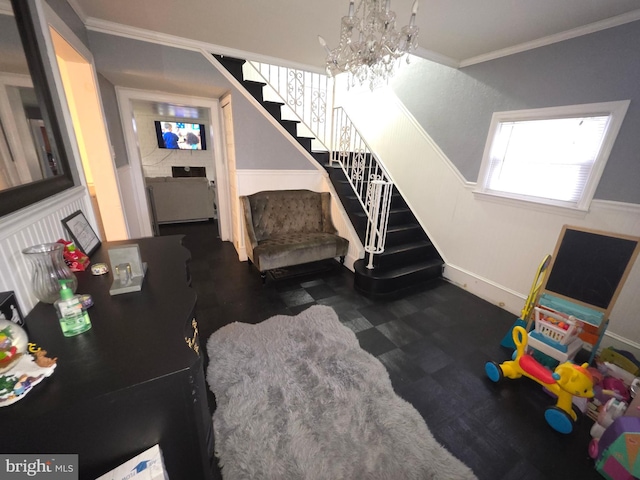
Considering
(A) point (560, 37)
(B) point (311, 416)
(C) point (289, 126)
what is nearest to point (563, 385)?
(B) point (311, 416)

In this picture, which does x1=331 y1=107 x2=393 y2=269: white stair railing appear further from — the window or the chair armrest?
the chair armrest

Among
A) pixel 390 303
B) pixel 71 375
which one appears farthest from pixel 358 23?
pixel 390 303

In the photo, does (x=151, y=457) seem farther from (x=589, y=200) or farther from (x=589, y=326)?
(x=589, y=200)

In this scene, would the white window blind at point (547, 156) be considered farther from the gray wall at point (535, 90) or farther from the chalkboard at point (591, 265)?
the chalkboard at point (591, 265)

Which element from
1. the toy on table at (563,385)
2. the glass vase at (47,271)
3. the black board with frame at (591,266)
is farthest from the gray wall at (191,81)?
the toy on table at (563,385)

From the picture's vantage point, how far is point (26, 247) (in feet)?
3.26

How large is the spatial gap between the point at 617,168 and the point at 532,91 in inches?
36.4

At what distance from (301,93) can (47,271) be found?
11.2 feet

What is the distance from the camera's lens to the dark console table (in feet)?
2.06

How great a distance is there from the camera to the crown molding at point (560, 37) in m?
1.73

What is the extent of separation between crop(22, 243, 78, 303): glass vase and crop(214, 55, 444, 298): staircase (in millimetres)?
2319

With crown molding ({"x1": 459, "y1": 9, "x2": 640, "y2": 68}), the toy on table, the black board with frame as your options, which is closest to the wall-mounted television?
crown molding ({"x1": 459, "y1": 9, "x2": 640, "y2": 68})

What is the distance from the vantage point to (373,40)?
149cm
